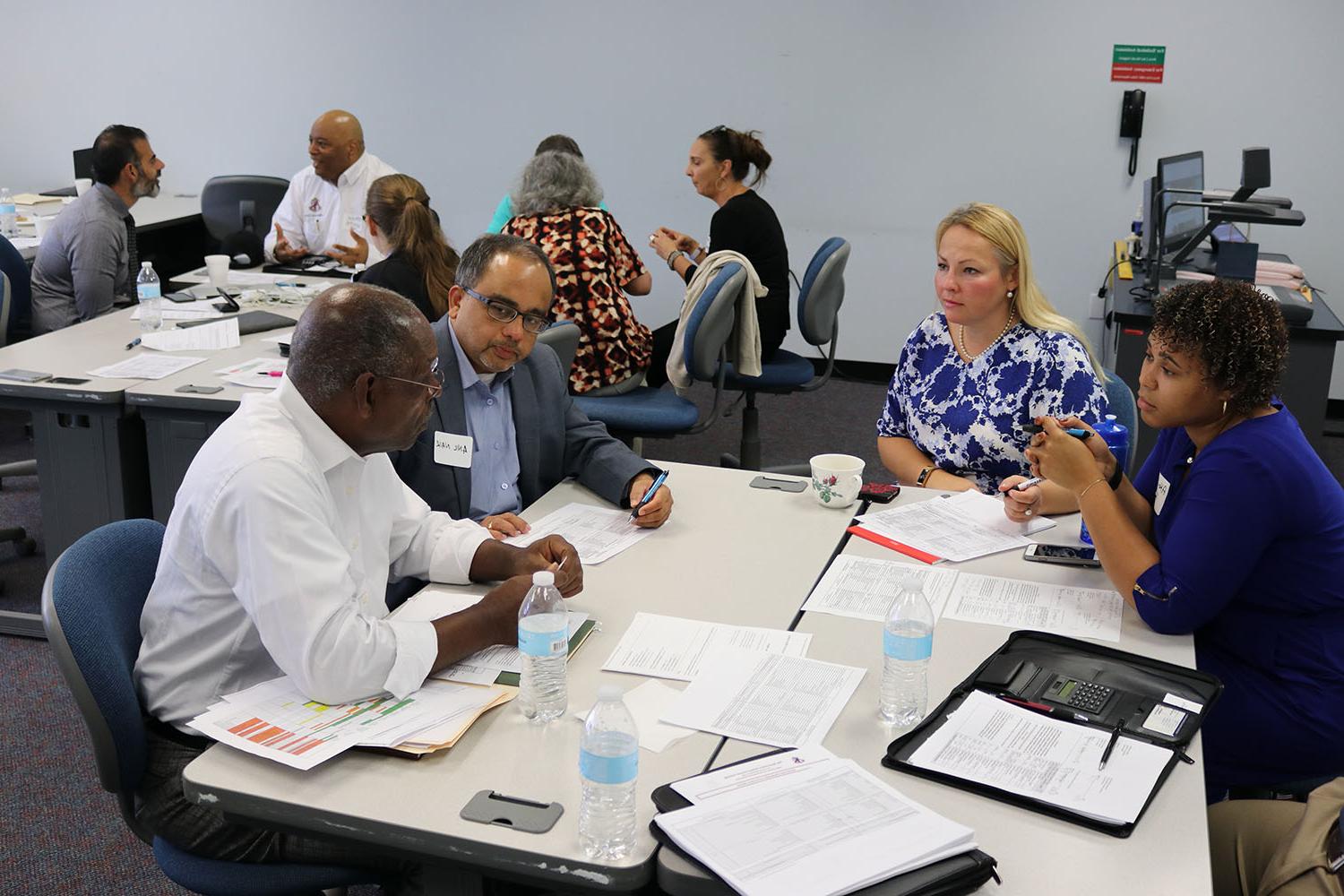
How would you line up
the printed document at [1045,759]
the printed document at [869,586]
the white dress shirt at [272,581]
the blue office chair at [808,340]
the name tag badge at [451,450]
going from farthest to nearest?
the blue office chair at [808,340] < the name tag badge at [451,450] < the printed document at [869,586] < the white dress shirt at [272,581] < the printed document at [1045,759]

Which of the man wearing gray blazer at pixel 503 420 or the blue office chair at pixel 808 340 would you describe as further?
the blue office chair at pixel 808 340

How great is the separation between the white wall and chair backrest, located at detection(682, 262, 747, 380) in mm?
2389

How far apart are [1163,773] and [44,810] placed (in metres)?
2.38

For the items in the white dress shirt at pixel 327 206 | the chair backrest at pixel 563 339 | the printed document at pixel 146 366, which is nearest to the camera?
the chair backrest at pixel 563 339

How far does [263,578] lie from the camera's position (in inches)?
63.4

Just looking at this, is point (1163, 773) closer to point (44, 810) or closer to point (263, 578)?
point (263, 578)

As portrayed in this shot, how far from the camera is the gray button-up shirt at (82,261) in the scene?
4.45 meters

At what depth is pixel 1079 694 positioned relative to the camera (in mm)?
1747

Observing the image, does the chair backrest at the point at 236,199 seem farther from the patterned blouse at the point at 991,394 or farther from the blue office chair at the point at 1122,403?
the blue office chair at the point at 1122,403

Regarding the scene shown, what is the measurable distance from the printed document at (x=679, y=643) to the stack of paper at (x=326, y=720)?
23 centimetres

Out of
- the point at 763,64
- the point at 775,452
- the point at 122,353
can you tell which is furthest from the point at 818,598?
the point at 763,64

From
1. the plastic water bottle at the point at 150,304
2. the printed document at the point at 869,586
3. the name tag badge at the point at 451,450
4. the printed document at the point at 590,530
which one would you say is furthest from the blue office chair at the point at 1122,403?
the plastic water bottle at the point at 150,304

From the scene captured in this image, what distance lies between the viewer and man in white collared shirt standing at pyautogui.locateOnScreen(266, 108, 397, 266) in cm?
530

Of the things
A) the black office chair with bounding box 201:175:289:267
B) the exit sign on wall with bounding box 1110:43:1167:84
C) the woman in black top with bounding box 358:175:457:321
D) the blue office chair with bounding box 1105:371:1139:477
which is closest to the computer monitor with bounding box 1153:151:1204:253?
the exit sign on wall with bounding box 1110:43:1167:84
